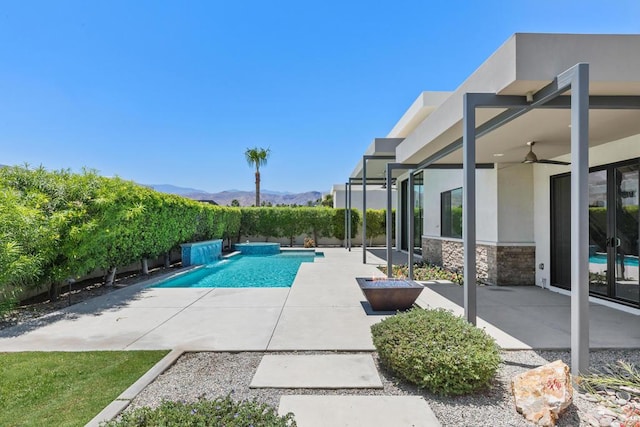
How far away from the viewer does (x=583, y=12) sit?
8.13 metres

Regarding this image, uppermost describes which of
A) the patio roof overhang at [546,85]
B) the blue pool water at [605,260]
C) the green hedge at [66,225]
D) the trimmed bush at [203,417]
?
Result: the patio roof overhang at [546,85]

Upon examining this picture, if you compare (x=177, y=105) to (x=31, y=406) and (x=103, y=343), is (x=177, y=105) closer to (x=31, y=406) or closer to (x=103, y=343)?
(x=103, y=343)

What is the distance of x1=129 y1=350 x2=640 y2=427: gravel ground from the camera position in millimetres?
2812

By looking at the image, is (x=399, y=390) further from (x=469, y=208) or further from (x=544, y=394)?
(x=469, y=208)

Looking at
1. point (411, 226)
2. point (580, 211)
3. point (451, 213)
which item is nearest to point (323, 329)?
point (580, 211)

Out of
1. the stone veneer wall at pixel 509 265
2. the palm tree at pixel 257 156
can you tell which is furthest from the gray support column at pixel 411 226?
the palm tree at pixel 257 156

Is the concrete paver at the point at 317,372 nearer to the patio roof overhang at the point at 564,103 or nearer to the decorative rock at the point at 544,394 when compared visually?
the decorative rock at the point at 544,394

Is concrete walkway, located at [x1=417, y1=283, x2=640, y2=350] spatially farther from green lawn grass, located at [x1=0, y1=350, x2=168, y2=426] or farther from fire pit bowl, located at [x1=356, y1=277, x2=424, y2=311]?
green lawn grass, located at [x1=0, y1=350, x2=168, y2=426]

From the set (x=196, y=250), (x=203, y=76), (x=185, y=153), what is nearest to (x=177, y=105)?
(x=203, y=76)

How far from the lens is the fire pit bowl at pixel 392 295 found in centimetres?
591

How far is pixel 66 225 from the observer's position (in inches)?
267

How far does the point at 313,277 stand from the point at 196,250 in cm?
597

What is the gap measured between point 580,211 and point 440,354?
191cm

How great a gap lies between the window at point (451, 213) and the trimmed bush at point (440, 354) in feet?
23.1
